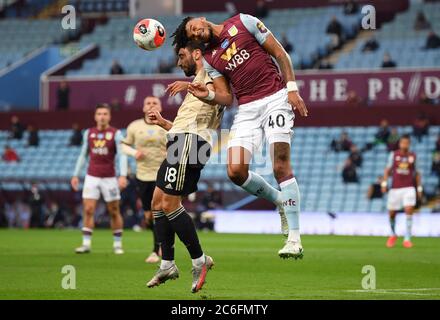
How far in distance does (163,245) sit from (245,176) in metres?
1.09

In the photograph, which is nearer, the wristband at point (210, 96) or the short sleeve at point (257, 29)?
the wristband at point (210, 96)

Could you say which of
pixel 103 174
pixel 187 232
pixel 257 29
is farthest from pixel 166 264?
pixel 103 174

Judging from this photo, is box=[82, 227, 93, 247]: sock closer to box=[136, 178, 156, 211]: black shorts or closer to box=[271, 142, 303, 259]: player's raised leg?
box=[136, 178, 156, 211]: black shorts

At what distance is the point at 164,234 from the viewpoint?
1028cm

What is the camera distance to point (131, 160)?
Answer: 3136 cm

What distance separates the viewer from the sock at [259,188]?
33.3ft

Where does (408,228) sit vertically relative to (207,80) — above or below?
below

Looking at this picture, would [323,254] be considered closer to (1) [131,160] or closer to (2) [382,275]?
(2) [382,275]

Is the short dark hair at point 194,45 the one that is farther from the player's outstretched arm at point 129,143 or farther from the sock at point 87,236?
the sock at point 87,236

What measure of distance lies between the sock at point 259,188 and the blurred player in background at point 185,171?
49cm

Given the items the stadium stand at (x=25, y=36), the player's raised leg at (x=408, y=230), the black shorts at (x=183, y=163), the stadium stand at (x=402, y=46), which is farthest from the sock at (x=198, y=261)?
the stadium stand at (x=25, y=36)

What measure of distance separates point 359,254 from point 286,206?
6.75m

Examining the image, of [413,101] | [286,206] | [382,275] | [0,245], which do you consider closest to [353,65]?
[413,101]

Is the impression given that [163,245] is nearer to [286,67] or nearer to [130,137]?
[286,67]
